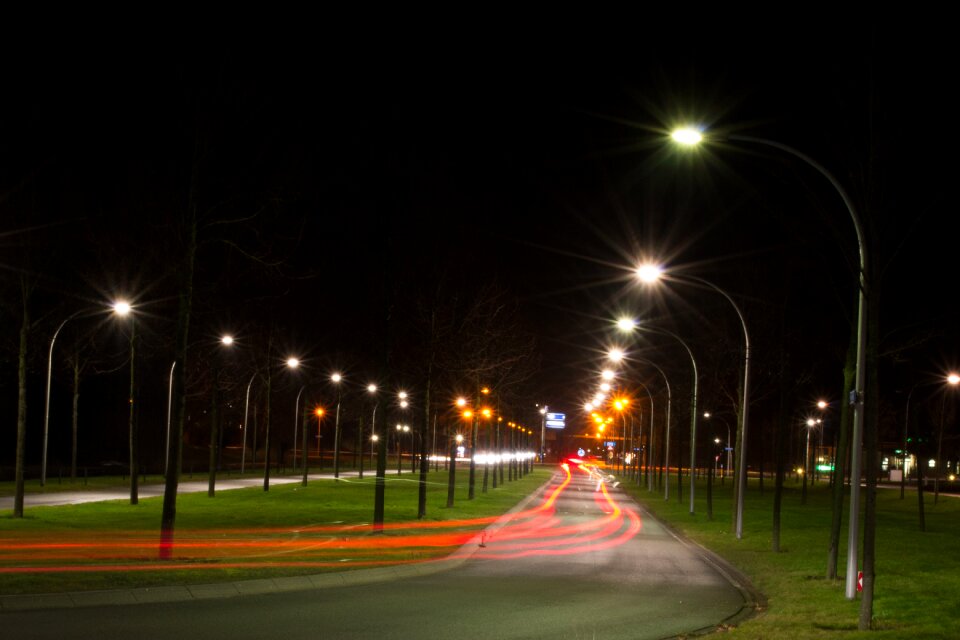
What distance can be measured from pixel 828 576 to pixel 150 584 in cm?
1154

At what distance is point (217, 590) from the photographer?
14.0 m

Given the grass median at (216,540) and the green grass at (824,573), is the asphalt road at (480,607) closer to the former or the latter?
the green grass at (824,573)

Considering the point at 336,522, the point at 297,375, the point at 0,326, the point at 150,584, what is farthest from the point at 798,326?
the point at 297,375

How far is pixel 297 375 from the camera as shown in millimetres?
73500

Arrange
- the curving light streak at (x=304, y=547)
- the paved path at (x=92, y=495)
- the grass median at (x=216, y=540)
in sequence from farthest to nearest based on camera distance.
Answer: the paved path at (x=92, y=495), the curving light streak at (x=304, y=547), the grass median at (x=216, y=540)

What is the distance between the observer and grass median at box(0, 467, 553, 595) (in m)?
14.8

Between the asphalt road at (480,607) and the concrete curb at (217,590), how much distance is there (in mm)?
217

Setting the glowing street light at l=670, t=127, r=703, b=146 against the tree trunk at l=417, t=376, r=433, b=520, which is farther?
the tree trunk at l=417, t=376, r=433, b=520

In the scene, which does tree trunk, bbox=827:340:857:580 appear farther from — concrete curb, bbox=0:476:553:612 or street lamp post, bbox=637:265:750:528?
concrete curb, bbox=0:476:553:612

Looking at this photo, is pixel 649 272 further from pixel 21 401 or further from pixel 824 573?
pixel 21 401

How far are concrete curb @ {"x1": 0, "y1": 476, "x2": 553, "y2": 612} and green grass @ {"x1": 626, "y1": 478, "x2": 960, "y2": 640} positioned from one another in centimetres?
635

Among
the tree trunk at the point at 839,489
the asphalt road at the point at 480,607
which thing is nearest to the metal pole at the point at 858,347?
the asphalt road at the point at 480,607

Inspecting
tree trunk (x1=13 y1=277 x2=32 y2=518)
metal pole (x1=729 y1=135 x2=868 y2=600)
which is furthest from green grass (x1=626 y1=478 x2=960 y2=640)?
tree trunk (x1=13 y1=277 x2=32 y2=518)

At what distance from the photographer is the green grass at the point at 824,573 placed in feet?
40.4
